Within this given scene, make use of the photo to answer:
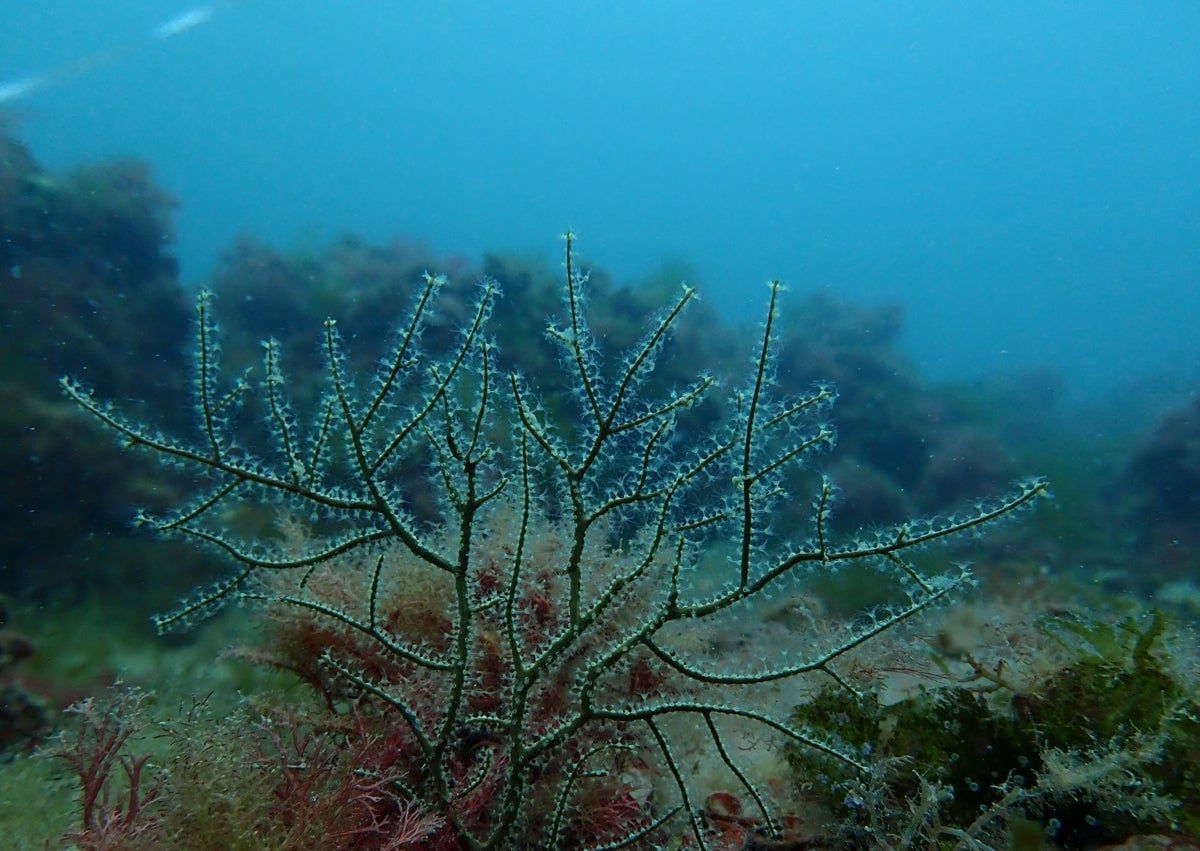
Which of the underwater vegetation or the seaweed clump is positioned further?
the seaweed clump

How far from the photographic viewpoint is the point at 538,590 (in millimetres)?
3109

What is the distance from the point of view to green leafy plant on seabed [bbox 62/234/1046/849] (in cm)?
195

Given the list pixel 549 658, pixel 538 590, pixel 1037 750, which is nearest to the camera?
pixel 549 658

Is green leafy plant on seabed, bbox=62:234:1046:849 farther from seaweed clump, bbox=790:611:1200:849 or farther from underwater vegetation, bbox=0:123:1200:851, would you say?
seaweed clump, bbox=790:611:1200:849

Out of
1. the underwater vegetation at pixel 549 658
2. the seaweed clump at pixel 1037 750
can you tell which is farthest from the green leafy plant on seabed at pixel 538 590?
the seaweed clump at pixel 1037 750

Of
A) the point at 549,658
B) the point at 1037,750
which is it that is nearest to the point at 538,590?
the point at 549,658

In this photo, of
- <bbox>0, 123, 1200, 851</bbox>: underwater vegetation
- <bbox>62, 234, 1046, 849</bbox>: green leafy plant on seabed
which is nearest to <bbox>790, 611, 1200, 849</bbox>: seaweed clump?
<bbox>0, 123, 1200, 851</bbox>: underwater vegetation

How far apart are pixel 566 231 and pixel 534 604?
1.89 meters

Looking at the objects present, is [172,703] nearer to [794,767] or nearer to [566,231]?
[794,767]

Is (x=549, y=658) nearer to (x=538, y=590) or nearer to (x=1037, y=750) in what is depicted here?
(x=538, y=590)

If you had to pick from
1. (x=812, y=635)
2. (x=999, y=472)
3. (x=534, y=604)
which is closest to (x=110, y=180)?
(x=534, y=604)

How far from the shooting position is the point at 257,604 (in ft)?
10.2

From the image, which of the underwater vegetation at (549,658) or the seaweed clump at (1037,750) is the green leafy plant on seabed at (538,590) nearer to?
the underwater vegetation at (549,658)

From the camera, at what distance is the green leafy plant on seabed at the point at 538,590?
195 centimetres
